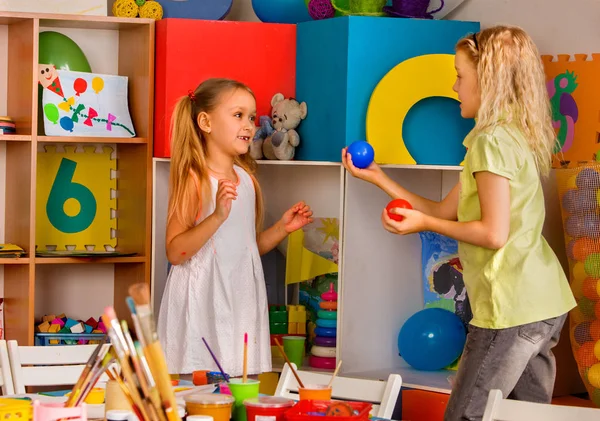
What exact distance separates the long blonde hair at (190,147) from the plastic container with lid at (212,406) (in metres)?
1.13

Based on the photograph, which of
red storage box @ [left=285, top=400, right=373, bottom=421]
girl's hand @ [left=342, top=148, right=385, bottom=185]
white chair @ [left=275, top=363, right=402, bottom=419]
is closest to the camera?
red storage box @ [left=285, top=400, right=373, bottom=421]

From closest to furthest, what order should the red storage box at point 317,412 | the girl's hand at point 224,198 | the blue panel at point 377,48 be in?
the red storage box at point 317,412, the girl's hand at point 224,198, the blue panel at point 377,48

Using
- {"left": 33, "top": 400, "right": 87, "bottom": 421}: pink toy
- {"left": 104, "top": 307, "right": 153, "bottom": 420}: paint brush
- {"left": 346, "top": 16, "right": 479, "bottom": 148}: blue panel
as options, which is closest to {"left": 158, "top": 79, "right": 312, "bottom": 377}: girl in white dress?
{"left": 346, "top": 16, "right": 479, "bottom": 148}: blue panel

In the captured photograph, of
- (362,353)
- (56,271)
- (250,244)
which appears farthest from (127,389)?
(56,271)

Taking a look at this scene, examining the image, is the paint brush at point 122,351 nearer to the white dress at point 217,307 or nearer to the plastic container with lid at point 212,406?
the plastic container with lid at point 212,406

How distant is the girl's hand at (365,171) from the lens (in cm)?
258

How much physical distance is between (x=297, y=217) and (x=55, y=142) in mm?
1039

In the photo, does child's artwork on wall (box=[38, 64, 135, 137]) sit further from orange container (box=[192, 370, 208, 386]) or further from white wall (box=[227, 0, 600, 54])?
orange container (box=[192, 370, 208, 386])

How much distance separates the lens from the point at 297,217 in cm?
276

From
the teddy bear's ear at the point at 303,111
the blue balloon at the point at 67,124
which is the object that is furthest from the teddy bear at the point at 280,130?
the blue balloon at the point at 67,124

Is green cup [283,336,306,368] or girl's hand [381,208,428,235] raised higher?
girl's hand [381,208,428,235]

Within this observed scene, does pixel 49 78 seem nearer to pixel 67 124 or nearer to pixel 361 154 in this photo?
pixel 67 124

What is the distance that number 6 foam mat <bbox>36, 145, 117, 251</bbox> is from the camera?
3.34 meters

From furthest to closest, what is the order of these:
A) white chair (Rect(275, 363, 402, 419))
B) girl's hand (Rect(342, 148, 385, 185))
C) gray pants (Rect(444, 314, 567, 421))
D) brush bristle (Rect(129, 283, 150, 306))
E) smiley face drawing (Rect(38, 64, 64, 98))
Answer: smiley face drawing (Rect(38, 64, 64, 98)) < girl's hand (Rect(342, 148, 385, 185)) < gray pants (Rect(444, 314, 567, 421)) < white chair (Rect(275, 363, 402, 419)) < brush bristle (Rect(129, 283, 150, 306))
